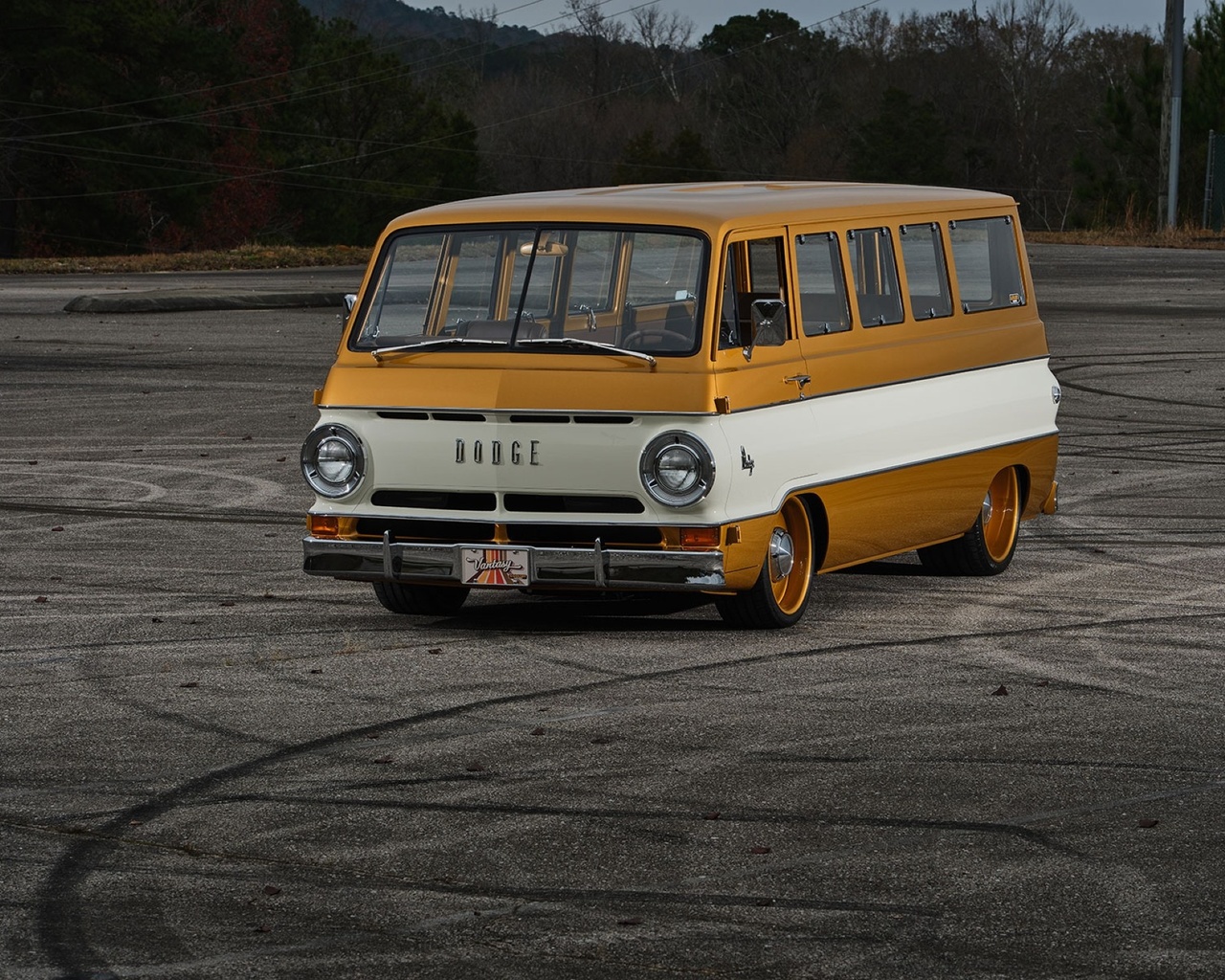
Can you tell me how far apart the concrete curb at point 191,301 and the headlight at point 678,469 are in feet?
80.0

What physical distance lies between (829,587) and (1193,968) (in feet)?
20.9

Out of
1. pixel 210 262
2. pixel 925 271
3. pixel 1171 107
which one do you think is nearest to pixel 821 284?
pixel 925 271

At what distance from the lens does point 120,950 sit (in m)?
5.54

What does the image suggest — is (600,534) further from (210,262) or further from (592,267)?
(210,262)

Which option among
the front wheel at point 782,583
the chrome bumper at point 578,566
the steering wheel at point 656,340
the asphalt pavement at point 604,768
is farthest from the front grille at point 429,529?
the front wheel at point 782,583

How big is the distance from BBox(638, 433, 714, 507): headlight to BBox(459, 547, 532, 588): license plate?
0.63 m

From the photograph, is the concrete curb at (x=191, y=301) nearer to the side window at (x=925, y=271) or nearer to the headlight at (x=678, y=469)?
the side window at (x=925, y=271)

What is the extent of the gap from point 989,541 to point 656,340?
3.06 meters

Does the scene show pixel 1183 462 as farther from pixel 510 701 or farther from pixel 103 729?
pixel 103 729

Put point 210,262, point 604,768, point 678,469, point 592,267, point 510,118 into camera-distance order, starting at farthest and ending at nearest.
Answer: point 510,118
point 210,262
point 592,267
point 678,469
point 604,768

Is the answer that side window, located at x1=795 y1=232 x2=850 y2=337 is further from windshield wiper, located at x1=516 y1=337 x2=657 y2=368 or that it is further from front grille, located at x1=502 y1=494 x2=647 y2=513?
front grille, located at x1=502 y1=494 x2=647 y2=513

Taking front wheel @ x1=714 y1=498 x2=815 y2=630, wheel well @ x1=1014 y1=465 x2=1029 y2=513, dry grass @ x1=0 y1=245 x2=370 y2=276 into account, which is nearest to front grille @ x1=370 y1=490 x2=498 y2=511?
front wheel @ x1=714 y1=498 x2=815 y2=630

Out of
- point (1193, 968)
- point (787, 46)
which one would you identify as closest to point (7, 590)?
point (1193, 968)

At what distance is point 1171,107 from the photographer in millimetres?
52500
